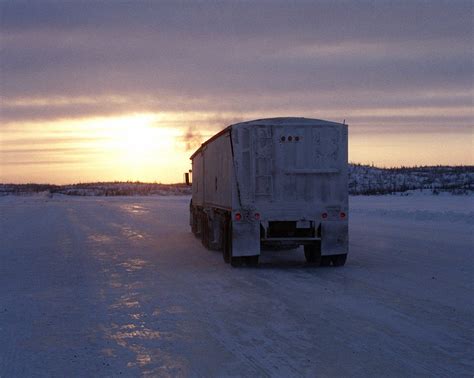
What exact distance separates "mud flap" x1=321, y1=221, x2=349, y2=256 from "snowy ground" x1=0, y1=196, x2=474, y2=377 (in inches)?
21.2

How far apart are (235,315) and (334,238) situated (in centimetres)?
591

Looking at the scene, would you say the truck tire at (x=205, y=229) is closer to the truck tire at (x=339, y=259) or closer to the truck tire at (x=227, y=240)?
the truck tire at (x=227, y=240)

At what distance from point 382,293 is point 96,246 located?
11413 millimetres

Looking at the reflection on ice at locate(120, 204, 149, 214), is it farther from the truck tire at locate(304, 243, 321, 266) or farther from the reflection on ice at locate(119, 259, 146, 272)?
the truck tire at locate(304, 243, 321, 266)

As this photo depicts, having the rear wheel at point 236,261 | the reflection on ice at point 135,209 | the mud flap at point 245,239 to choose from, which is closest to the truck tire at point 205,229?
the rear wheel at point 236,261

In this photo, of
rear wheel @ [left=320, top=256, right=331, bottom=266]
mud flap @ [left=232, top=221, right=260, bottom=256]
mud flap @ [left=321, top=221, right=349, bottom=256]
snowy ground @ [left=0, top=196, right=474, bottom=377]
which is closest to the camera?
snowy ground @ [left=0, top=196, right=474, bottom=377]

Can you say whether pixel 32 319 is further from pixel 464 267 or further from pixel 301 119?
pixel 464 267

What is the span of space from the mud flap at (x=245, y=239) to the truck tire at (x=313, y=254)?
1480 millimetres

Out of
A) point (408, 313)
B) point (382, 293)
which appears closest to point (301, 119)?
point (382, 293)

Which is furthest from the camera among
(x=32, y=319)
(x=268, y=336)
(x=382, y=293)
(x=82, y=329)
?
(x=382, y=293)

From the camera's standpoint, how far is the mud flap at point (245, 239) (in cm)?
1438

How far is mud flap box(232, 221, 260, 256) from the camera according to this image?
14383mm

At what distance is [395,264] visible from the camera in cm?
1477

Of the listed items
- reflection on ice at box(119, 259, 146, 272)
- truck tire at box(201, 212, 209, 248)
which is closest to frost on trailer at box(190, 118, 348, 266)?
reflection on ice at box(119, 259, 146, 272)
